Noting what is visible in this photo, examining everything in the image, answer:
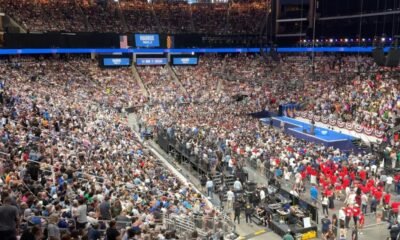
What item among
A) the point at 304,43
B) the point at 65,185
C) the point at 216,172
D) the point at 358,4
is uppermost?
the point at 358,4

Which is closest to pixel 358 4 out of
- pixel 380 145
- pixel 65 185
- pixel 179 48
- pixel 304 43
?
pixel 304 43

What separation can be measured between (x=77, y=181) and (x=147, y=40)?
35.6 metres

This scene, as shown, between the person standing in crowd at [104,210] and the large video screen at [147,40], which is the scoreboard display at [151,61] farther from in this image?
the person standing in crowd at [104,210]

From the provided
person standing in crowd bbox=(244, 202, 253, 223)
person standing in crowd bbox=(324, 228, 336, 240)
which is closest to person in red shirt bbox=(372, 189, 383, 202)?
person standing in crowd bbox=(324, 228, 336, 240)

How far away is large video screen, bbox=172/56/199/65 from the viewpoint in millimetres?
45781

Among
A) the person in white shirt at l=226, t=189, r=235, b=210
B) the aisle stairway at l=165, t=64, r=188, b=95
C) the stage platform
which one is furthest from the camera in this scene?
the aisle stairway at l=165, t=64, r=188, b=95

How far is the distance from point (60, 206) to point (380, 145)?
19801mm

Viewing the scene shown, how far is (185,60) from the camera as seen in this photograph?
152 feet

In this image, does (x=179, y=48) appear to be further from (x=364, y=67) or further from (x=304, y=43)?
(x=364, y=67)

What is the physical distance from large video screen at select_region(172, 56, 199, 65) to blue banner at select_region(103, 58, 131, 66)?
5.12 meters

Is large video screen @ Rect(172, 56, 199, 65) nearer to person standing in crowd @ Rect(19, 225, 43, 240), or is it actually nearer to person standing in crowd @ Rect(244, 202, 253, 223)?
person standing in crowd @ Rect(244, 202, 253, 223)

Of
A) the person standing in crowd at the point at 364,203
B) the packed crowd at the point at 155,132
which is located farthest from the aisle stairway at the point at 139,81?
the person standing in crowd at the point at 364,203

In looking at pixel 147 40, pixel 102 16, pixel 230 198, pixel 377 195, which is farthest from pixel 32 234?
pixel 102 16

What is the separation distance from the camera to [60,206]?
909cm
